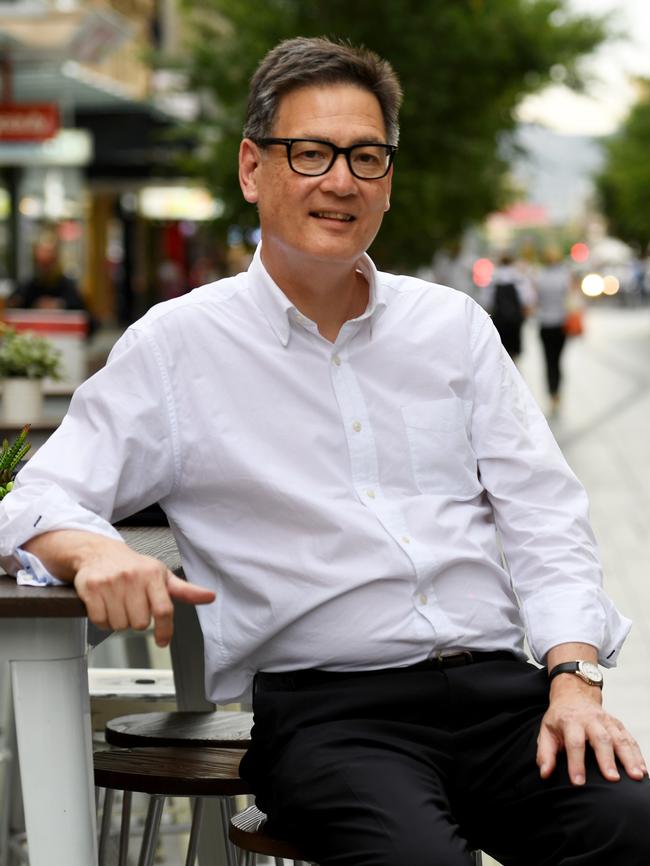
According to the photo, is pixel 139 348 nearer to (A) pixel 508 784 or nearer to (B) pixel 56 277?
(A) pixel 508 784

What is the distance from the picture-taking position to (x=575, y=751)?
2.62 m

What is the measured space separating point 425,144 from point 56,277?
177 inches

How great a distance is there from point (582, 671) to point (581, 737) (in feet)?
0.46

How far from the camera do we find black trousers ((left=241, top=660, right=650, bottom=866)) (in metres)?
2.51

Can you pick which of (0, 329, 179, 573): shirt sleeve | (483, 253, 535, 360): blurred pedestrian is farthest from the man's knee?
(483, 253, 535, 360): blurred pedestrian

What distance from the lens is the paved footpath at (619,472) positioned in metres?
6.88

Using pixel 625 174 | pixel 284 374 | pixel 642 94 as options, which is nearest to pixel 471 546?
pixel 284 374

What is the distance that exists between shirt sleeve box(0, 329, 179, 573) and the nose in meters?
0.38

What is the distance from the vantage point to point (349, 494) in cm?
286

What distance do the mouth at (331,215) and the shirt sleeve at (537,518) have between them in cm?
33

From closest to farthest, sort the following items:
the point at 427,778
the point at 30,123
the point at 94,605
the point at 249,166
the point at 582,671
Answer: the point at 94,605
the point at 427,778
the point at 582,671
the point at 249,166
the point at 30,123

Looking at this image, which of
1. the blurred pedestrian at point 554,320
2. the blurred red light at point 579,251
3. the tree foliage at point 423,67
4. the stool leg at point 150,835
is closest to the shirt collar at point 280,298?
the stool leg at point 150,835

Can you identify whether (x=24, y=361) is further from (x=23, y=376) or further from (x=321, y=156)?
(x=321, y=156)

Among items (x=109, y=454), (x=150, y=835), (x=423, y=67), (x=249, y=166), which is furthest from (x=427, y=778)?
A: (x=423, y=67)
